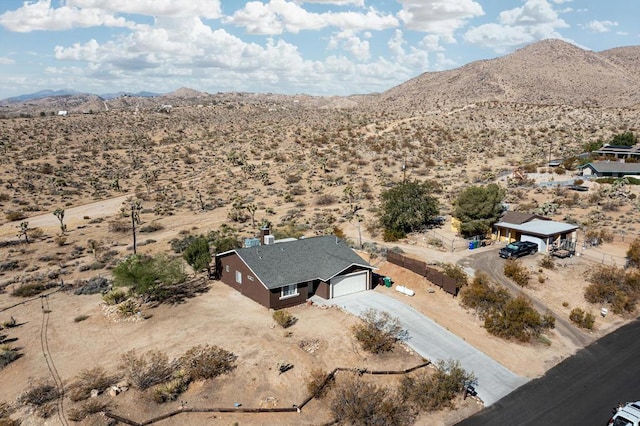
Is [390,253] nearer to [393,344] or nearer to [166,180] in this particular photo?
[393,344]

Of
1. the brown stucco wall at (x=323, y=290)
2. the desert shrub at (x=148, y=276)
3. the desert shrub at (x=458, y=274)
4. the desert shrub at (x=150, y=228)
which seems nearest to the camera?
the desert shrub at (x=148, y=276)

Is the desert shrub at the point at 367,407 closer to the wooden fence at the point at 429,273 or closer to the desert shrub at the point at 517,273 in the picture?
the wooden fence at the point at 429,273

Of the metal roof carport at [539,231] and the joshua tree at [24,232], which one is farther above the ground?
the metal roof carport at [539,231]

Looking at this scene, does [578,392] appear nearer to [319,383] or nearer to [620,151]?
[319,383]

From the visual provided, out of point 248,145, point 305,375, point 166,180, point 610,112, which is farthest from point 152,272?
point 610,112

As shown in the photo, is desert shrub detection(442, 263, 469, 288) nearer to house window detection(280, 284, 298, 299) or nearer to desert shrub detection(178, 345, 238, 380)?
house window detection(280, 284, 298, 299)

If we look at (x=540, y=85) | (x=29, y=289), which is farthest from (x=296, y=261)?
(x=540, y=85)

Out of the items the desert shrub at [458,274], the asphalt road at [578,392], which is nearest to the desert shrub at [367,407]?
the asphalt road at [578,392]
